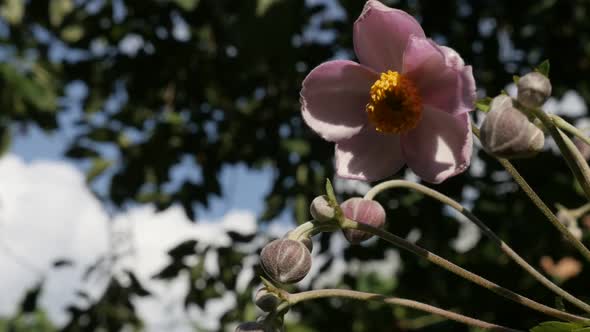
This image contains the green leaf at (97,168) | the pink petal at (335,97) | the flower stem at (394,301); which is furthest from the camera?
the green leaf at (97,168)

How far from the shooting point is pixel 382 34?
142cm

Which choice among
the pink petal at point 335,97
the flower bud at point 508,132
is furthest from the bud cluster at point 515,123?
the pink petal at point 335,97

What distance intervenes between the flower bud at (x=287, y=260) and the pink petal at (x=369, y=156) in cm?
19

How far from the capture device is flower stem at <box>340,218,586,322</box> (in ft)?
3.93

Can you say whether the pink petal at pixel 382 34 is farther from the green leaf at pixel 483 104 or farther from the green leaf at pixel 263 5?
the green leaf at pixel 263 5

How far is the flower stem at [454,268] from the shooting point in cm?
120

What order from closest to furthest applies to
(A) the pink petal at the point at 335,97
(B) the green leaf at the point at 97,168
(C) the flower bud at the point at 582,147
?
(A) the pink petal at the point at 335,97 → (C) the flower bud at the point at 582,147 → (B) the green leaf at the point at 97,168

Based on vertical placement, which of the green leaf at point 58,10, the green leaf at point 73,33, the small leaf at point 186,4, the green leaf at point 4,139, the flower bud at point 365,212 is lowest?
the green leaf at point 4,139

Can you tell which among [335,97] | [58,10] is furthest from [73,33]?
[335,97]

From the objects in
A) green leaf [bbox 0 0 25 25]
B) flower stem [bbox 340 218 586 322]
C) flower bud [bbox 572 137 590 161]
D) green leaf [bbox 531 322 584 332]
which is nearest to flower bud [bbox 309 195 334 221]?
flower stem [bbox 340 218 586 322]

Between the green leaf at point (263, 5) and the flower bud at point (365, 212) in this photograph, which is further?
the green leaf at point (263, 5)

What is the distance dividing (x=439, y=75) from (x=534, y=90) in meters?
0.29

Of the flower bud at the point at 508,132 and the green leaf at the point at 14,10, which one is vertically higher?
the flower bud at the point at 508,132

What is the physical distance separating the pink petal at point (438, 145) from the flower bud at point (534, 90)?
223mm
